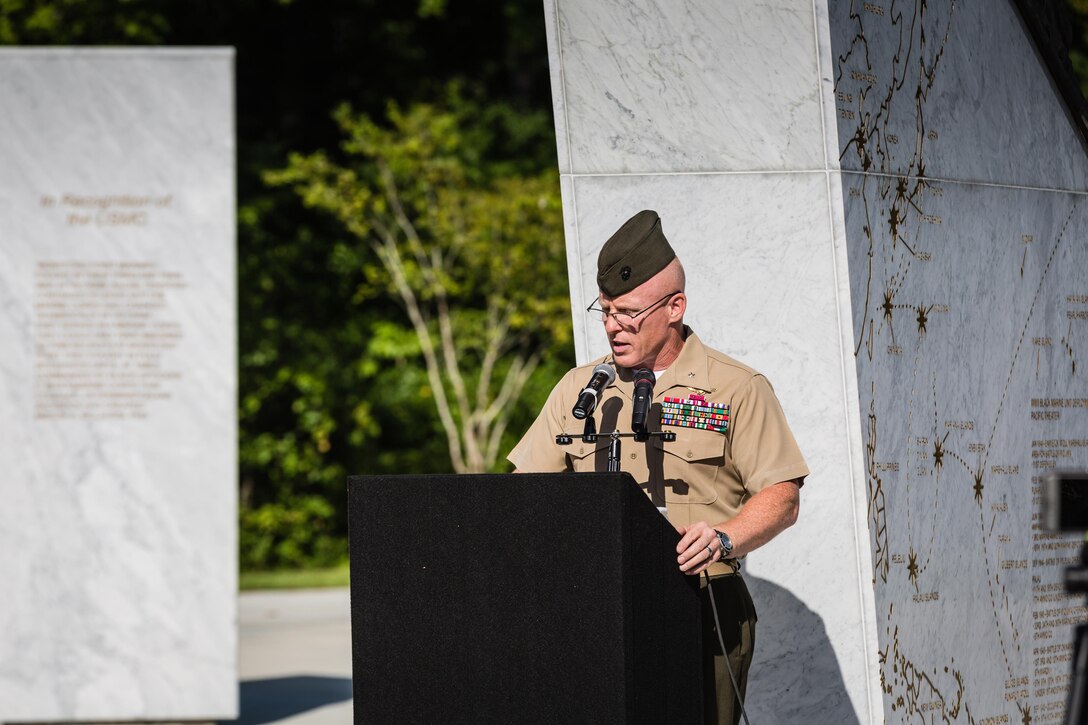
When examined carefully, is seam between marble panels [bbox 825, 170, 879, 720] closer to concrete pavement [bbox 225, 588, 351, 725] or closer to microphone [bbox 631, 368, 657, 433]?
microphone [bbox 631, 368, 657, 433]

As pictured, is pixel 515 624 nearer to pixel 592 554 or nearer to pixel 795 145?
pixel 592 554

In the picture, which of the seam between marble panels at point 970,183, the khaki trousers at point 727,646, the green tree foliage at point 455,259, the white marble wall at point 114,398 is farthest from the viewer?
the green tree foliage at point 455,259

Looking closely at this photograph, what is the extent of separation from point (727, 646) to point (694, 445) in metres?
0.49

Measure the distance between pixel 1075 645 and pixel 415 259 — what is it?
16357 mm

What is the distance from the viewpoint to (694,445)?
3441 mm

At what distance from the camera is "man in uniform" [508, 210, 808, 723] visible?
11.2 feet

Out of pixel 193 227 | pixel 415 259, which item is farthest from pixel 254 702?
pixel 415 259

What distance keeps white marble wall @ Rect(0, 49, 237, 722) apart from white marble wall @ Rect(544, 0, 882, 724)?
3.88 m

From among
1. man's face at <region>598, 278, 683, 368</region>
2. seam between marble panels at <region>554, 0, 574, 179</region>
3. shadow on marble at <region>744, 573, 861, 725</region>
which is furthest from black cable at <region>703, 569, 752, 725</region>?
seam between marble panels at <region>554, 0, 574, 179</region>

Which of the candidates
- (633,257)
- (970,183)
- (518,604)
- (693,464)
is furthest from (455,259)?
(518,604)

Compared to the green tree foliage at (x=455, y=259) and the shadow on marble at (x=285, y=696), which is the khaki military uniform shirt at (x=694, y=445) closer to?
the shadow on marble at (x=285, y=696)

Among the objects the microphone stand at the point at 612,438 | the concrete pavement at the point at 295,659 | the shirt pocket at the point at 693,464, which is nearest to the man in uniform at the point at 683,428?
the shirt pocket at the point at 693,464

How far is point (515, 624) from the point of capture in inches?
115

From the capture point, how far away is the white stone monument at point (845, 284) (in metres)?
4.32
